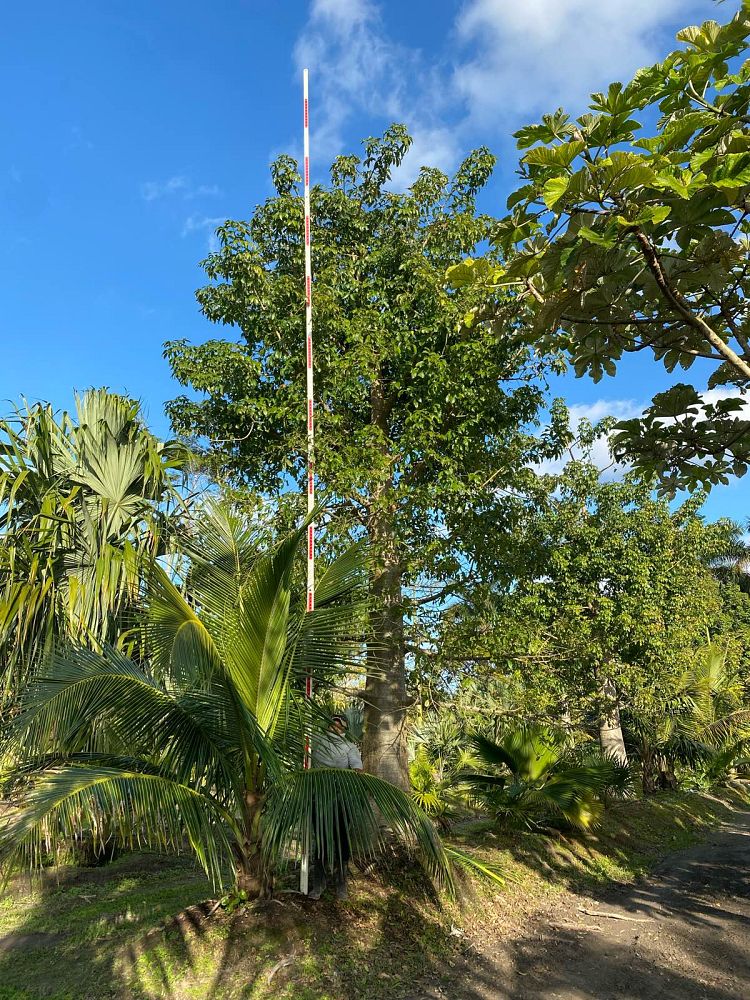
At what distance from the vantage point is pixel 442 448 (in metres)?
9.12

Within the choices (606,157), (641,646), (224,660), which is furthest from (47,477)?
(641,646)

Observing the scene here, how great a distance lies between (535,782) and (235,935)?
599cm

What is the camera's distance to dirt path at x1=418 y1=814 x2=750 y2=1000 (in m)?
5.61

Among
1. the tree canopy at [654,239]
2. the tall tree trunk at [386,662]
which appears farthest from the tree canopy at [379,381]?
the tree canopy at [654,239]

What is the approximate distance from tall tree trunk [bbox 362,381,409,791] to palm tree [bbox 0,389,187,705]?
2.50 meters

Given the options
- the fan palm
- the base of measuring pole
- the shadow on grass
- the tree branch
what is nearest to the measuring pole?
the base of measuring pole

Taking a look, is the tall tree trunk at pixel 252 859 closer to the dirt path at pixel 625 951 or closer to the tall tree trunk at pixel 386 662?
the dirt path at pixel 625 951

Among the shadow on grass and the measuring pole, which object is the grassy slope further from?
the measuring pole

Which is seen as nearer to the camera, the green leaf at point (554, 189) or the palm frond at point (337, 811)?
the green leaf at point (554, 189)

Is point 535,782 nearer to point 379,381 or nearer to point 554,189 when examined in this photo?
point 379,381

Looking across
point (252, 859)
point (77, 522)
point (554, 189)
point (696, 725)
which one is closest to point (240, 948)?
point (252, 859)

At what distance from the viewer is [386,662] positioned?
8.70 m

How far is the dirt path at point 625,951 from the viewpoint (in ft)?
18.4

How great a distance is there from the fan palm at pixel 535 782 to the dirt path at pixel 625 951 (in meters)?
1.32
